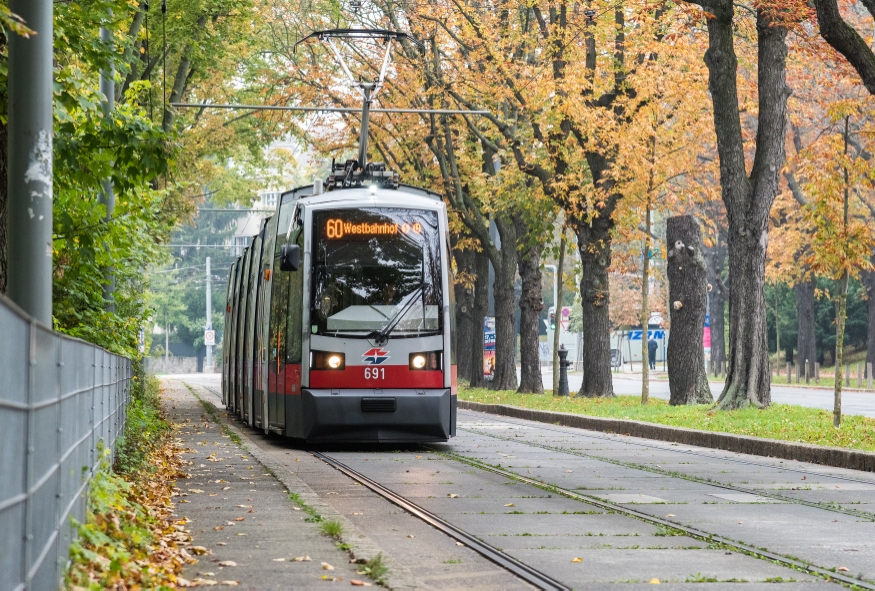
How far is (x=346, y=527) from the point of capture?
9398mm

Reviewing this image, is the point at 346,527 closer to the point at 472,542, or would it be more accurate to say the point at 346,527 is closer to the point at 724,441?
the point at 472,542

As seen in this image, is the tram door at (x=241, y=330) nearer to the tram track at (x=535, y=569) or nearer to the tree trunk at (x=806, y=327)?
the tram track at (x=535, y=569)

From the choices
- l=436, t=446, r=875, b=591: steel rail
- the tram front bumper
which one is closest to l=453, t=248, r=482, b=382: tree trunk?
the tram front bumper

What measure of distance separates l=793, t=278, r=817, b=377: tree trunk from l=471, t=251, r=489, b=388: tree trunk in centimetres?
1550

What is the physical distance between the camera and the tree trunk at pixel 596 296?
98.5 ft

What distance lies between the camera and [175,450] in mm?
17609

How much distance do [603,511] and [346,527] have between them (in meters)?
2.45

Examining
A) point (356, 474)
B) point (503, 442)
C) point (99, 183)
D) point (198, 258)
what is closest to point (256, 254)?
point (503, 442)

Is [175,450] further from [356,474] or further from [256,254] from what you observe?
[256,254]

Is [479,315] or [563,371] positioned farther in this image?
[479,315]

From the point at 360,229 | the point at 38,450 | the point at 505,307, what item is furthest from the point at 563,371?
the point at 38,450

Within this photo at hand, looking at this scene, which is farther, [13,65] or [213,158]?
[213,158]

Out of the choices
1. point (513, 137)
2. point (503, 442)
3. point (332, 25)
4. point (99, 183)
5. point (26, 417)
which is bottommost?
point (503, 442)

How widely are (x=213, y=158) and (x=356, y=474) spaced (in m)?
31.1
